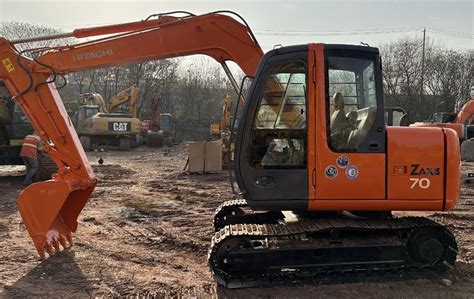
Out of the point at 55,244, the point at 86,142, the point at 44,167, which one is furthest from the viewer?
the point at 86,142

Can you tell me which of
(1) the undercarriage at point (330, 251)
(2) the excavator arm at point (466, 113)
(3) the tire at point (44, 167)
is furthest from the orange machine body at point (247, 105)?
(2) the excavator arm at point (466, 113)

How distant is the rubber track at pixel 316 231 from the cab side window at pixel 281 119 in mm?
697

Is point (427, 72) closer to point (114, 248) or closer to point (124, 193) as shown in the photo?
point (124, 193)

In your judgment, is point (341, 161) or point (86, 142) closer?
point (341, 161)

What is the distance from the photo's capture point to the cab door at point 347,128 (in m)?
4.65

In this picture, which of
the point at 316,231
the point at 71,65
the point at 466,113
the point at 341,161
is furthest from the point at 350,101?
the point at 466,113

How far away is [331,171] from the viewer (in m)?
4.66

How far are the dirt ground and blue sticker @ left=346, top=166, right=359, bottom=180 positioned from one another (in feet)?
3.83

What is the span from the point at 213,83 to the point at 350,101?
3852 cm

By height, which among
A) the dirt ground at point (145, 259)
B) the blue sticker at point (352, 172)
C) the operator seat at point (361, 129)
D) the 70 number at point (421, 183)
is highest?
the operator seat at point (361, 129)

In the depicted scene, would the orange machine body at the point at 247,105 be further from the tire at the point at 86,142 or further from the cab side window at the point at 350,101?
the tire at the point at 86,142

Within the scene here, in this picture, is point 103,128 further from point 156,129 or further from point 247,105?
point 247,105

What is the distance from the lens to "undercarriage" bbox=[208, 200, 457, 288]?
465cm

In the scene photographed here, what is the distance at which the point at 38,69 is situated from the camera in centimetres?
571
